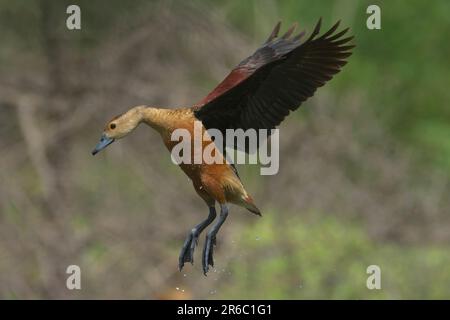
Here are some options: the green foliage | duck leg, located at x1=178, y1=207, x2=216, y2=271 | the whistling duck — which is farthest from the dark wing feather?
the green foliage

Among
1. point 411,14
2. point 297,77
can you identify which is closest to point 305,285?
point 411,14

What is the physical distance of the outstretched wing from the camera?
2113 millimetres

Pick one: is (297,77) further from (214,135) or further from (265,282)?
(265,282)

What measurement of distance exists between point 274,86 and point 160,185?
24.2 ft

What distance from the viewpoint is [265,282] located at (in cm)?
895

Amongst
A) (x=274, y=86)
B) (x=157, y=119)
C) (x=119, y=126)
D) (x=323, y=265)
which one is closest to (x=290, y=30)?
(x=274, y=86)

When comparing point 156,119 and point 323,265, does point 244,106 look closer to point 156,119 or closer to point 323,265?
point 156,119

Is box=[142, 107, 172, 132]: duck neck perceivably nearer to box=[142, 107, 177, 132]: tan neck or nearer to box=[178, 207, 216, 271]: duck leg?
box=[142, 107, 177, 132]: tan neck

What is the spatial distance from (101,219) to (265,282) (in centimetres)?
181

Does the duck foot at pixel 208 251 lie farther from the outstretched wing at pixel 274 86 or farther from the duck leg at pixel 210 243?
the outstretched wing at pixel 274 86

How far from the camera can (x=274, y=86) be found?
87.6 inches

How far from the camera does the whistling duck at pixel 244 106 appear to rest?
6.66ft

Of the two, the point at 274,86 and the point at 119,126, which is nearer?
the point at 119,126

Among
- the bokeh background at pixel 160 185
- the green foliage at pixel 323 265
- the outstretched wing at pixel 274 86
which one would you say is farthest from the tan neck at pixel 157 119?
the green foliage at pixel 323 265
